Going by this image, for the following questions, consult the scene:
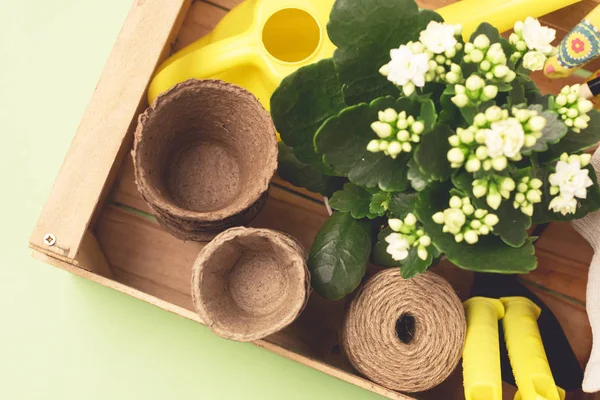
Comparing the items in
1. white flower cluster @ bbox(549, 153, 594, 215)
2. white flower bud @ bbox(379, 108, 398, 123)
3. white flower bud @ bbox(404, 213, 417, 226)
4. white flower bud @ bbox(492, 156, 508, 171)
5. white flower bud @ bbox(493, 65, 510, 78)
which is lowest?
white flower bud @ bbox(404, 213, 417, 226)

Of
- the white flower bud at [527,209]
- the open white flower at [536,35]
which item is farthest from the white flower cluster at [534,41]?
the white flower bud at [527,209]

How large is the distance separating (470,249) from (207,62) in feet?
1.07

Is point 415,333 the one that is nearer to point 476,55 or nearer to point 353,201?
point 353,201

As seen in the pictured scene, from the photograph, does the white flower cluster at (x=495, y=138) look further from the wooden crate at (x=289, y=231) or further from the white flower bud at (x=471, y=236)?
the wooden crate at (x=289, y=231)

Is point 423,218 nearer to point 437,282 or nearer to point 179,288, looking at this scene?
point 437,282

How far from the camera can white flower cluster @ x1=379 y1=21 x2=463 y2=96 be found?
0.42 meters

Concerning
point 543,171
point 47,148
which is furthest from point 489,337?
point 47,148

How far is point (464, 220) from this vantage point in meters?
0.44

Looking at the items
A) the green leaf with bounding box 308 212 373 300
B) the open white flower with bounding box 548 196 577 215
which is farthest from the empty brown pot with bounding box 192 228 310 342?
the open white flower with bounding box 548 196 577 215

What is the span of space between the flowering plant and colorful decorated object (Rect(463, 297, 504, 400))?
0.13 metres

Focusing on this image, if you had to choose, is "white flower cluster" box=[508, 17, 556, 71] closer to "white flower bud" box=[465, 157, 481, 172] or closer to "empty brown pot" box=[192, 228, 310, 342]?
"white flower bud" box=[465, 157, 481, 172]

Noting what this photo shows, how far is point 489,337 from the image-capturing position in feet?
1.87

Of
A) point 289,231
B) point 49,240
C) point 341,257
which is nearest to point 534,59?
point 341,257

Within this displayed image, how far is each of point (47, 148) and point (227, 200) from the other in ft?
0.78
